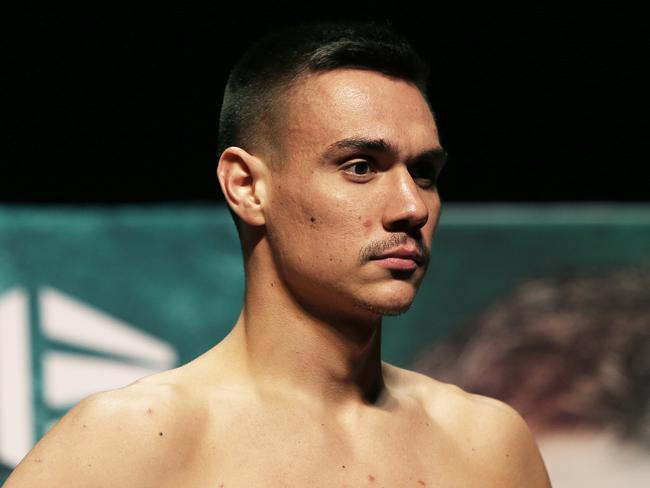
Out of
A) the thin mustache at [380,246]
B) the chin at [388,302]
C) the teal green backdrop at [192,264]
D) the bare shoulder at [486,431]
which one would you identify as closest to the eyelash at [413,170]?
the thin mustache at [380,246]

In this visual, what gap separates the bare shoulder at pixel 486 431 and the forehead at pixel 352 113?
1.98 ft

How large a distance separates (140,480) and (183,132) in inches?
70.2

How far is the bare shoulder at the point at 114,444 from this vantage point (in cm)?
220

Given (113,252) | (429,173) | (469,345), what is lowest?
(469,345)

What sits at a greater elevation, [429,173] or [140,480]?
[429,173]

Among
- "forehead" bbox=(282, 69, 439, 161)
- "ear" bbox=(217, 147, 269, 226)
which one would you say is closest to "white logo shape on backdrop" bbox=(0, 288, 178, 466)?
"ear" bbox=(217, 147, 269, 226)

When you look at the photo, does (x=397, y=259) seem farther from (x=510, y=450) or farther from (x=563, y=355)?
(x=563, y=355)

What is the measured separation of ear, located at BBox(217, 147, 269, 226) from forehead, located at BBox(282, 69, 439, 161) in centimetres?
10

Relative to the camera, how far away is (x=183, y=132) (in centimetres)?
380

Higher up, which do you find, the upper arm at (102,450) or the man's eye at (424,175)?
the man's eye at (424,175)

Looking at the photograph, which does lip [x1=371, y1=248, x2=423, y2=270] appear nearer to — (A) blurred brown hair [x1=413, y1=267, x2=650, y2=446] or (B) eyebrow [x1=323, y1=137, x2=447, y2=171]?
(B) eyebrow [x1=323, y1=137, x2=447, y2=171]

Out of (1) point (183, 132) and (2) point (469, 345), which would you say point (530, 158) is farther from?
(1) point (183, 132)

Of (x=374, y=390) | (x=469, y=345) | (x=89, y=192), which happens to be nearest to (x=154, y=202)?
(x=89, y=192)

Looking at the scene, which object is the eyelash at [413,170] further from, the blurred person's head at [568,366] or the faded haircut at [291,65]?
the blurred person's head at [568,366]
